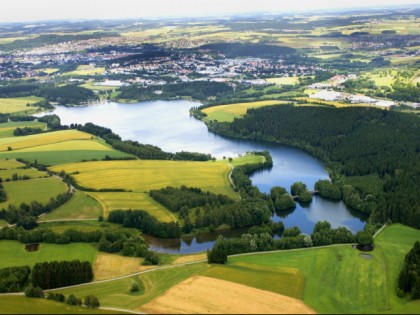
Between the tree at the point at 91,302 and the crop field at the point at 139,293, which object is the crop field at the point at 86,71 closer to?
the crop field at the point at 139,293

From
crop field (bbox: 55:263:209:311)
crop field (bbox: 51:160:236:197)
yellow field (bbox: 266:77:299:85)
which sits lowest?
crop field (bbox: 55:263:209:311)

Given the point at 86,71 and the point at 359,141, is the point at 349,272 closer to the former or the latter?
the point at 359,141

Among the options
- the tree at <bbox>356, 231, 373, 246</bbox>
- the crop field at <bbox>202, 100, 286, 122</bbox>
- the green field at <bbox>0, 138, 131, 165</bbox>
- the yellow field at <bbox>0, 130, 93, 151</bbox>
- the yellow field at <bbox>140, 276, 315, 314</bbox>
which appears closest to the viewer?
the yellow field at <bbox>140, 276, 315, 314</bbox>

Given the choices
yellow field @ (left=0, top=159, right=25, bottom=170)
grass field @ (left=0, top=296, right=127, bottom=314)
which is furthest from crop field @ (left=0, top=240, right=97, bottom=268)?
yellow field @ (left=0, top=159, right=25, bottom=170)

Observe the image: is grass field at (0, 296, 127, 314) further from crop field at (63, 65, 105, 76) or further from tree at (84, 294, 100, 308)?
crop field at (63, 65, 105, 76)

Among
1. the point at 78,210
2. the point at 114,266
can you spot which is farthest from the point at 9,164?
the point at 114,266

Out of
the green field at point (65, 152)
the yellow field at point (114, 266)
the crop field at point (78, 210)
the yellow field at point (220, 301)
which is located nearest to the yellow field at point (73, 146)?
the green field at point (65, 152)
